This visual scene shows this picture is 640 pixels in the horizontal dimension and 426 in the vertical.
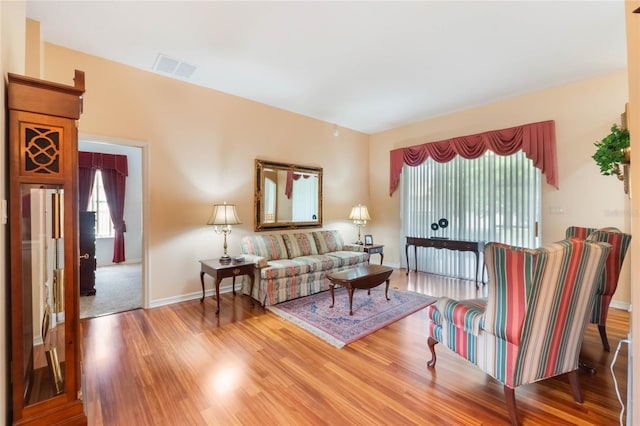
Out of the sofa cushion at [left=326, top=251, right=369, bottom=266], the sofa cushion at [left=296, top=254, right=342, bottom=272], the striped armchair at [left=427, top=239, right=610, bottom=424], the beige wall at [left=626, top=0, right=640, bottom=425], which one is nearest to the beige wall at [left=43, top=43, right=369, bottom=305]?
the sofa cushion at [left=296, top=254, right=342, bottom=272]

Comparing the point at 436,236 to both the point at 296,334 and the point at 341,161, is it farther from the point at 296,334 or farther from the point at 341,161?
the point at 296,334

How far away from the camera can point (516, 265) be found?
156 cm

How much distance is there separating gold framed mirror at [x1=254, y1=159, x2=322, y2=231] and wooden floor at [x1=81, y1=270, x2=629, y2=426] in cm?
209

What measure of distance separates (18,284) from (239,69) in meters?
3.10

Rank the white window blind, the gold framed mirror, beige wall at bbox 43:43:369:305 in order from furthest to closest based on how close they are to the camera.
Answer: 1. the gold framed mirror
2. the white window blind
3. beige wall at bbox 43:43:369:305

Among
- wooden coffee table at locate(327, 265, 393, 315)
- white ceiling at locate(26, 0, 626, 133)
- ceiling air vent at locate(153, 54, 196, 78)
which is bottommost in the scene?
wooden coffee table at locate(327, 265, 393, 315)

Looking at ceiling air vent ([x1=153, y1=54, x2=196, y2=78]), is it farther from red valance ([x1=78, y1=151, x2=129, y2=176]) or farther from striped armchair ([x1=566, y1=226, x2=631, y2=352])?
striped armchair ([x1=566, y1=226, x2=631, y2=352])

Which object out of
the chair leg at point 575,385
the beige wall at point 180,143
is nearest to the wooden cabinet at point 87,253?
the beige wall at point 180,143

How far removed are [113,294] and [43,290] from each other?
3030 millimetres

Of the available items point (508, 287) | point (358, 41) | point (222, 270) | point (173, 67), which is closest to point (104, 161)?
point (173, 67)

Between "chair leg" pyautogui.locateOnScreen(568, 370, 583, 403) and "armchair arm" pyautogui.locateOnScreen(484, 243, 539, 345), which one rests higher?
"armchair arm" pyautogui.locateOnScreen(484, 243, 539, 345)

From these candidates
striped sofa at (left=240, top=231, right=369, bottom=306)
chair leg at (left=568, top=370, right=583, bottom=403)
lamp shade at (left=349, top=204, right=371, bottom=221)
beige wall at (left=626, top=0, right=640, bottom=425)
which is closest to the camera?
beige wall at (left=626, top=0, right=640, bottom=425)

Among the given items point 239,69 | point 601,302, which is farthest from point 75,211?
point 601,302

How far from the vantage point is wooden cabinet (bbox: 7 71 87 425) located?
4.67ft
